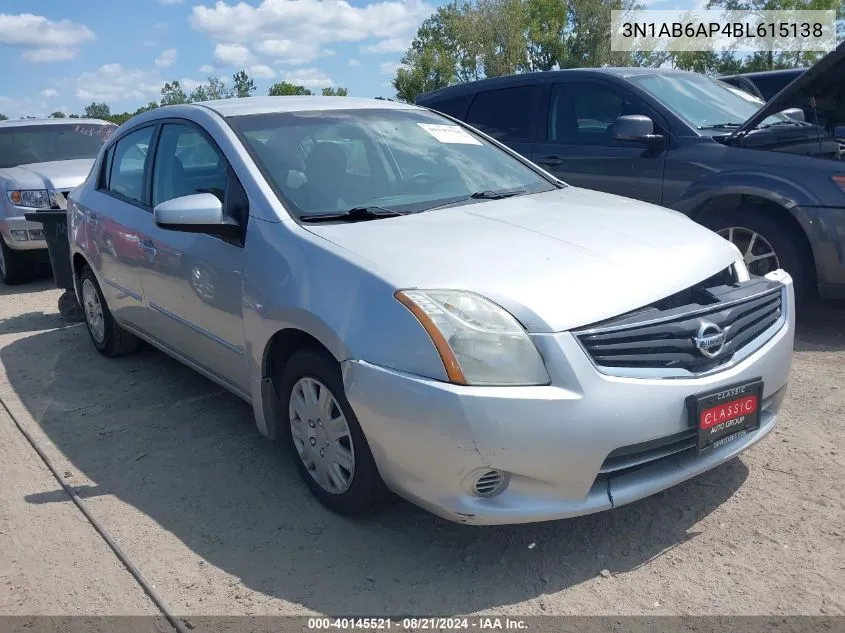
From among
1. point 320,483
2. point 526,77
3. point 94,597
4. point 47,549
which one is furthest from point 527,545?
point 526,77

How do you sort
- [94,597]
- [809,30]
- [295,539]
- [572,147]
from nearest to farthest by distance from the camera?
[94,597] → [295,539] → [572,147] → [809,30]

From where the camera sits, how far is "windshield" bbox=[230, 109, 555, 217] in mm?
3551

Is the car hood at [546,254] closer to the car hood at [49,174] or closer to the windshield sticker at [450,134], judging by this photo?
the windshield sticker at [450,134]

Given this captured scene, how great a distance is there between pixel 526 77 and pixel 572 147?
879 millimetres

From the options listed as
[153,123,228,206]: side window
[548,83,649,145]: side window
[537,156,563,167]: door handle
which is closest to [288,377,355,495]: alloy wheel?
[153,123,228,206]: side window

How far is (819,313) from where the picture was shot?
18.2 feet

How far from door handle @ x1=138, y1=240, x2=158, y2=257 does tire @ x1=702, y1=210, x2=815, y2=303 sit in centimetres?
366

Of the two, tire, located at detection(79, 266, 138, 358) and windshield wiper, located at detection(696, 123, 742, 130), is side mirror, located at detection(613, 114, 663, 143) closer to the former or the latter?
windshield wiper, located at detection(696, 123, 742, 130)

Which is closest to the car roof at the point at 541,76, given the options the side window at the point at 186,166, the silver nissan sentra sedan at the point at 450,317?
the silver nissan sentra sedan at the point at 450,317

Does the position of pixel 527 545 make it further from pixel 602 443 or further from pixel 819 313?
pixel 819 313

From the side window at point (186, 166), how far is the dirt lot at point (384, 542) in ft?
4.26

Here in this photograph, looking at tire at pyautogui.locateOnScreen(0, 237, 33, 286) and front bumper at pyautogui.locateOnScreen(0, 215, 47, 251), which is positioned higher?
front bumper at pyautogui.locateOnScreen(0, 215, 47, 251)

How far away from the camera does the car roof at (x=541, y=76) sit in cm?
629

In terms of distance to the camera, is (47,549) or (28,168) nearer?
(47,549)
